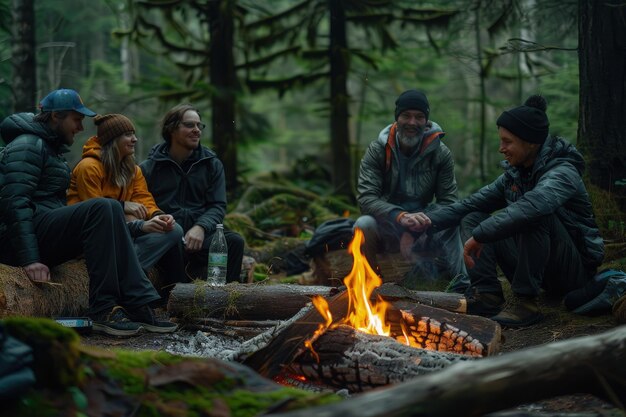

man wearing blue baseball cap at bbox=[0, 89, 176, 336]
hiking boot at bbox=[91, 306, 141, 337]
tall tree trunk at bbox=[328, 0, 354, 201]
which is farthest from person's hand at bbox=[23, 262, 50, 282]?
tall tree trunk at bbox=[328, 0, 354, 201]

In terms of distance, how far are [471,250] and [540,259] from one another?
638 millimetres

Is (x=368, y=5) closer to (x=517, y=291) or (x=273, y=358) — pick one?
(x=517, y=291)

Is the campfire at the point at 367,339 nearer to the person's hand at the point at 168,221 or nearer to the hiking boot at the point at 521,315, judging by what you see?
the hiking boot at the point at 521,315

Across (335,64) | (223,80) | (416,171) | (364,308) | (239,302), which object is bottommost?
(239,302)

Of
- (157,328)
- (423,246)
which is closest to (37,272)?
(157,328)

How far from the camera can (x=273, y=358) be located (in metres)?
5.27

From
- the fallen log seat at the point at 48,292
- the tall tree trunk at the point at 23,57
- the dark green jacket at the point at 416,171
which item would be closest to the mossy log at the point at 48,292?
the fallen log seat at the point at 48,292

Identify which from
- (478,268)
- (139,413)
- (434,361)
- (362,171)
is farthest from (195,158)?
(139,413)

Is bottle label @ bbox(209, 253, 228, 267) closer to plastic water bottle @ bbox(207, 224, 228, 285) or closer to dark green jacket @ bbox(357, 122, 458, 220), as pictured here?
plastic water bottle @ bbox(207, 224, 228, 285)

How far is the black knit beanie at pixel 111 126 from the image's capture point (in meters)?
7.54

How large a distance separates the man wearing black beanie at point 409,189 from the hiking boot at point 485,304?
782 millimetres

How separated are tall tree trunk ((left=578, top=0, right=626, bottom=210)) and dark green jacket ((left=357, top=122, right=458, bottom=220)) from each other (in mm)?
1544

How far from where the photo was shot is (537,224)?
21.8ft

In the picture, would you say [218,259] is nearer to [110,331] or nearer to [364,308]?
[110,331]
